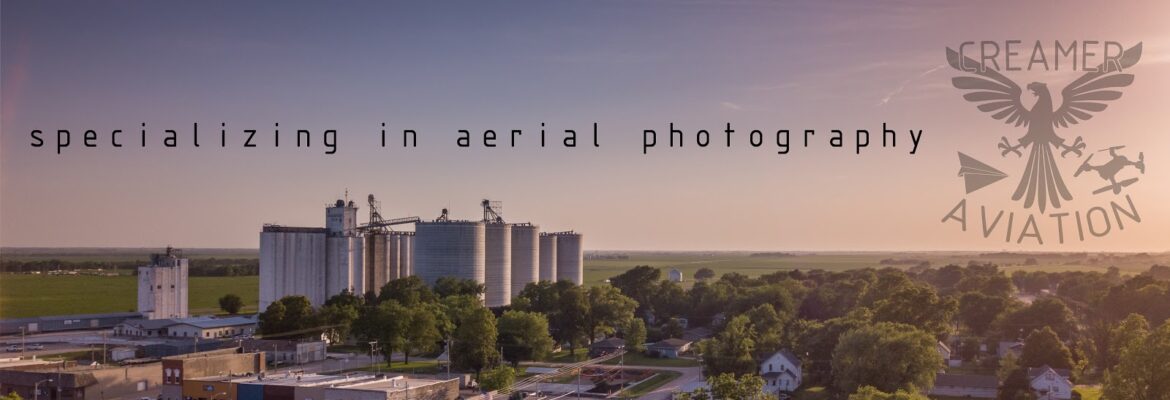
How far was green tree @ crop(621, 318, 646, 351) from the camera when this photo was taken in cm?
4966

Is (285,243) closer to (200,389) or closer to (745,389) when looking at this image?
(200,389)

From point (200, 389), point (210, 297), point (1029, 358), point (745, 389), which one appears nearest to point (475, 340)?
point (200, 389)

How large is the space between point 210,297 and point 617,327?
61834 mm

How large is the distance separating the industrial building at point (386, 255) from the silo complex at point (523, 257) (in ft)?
0.17

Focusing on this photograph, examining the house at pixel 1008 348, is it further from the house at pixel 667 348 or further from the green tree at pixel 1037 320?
the house at pixel 667 348

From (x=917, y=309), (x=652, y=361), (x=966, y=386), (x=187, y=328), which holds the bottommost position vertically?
(x=652, y=361)

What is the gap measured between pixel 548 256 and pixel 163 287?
28.5 metres

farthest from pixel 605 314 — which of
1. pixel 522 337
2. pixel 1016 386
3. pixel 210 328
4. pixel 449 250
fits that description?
pixel 1016 386

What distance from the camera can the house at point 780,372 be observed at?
1513 inches

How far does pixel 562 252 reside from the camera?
7656 cm

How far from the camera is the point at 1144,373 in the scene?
2603 cm

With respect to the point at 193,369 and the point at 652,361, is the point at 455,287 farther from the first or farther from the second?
the point at 193,369

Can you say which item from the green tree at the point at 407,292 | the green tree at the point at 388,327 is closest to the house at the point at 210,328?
the green tree at the point at 407,292

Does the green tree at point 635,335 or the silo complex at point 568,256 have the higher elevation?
the silo complex at point 568,256
